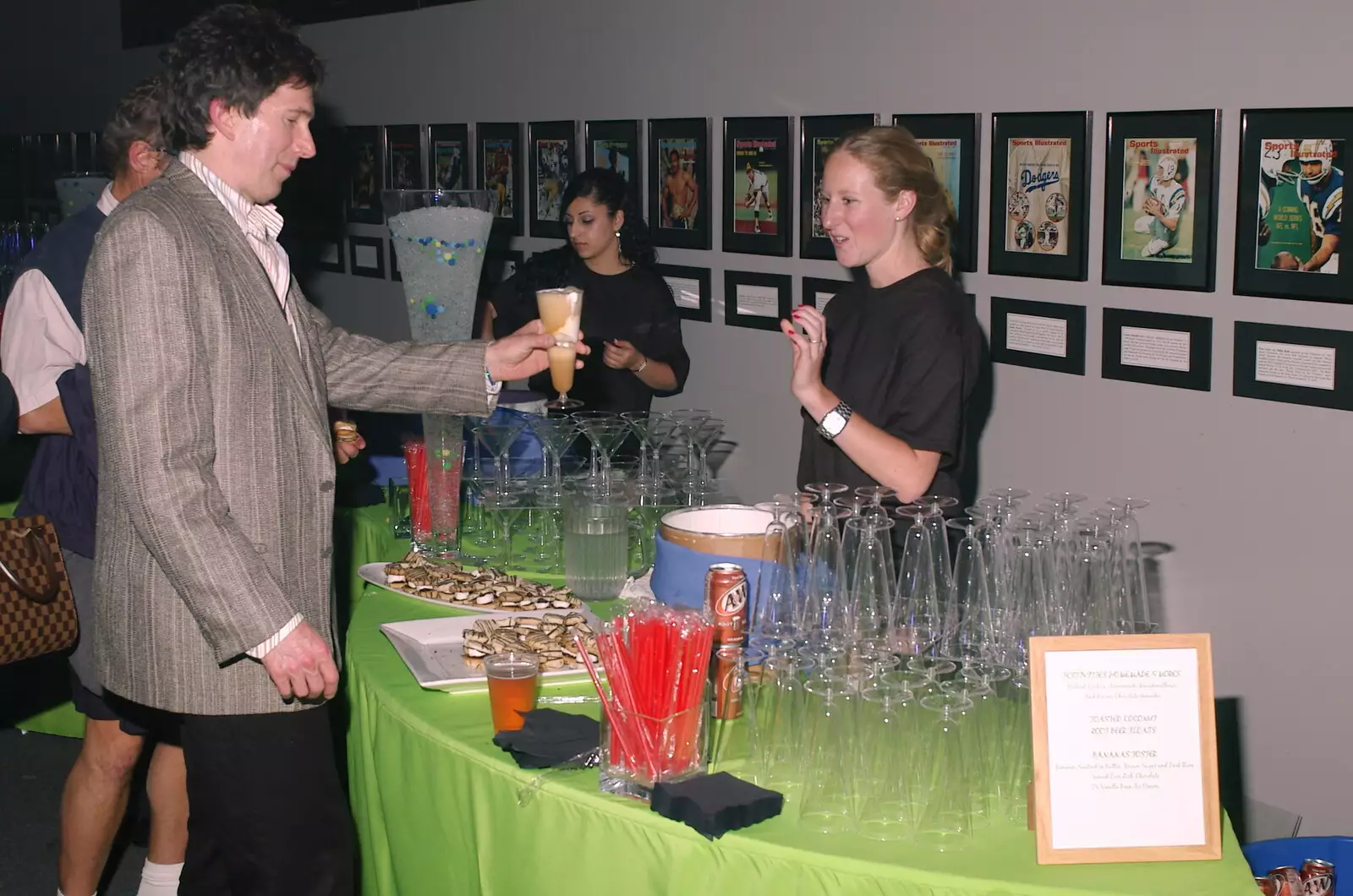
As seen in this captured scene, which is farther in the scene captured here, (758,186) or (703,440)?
(758,186)

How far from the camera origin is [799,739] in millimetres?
1701

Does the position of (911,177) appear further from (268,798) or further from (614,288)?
(614,288)

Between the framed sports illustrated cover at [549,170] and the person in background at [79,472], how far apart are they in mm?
2548

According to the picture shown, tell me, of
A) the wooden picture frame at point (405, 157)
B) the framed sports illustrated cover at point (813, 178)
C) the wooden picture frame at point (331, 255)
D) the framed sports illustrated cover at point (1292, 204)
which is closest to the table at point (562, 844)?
the framed sports illustrated cover at point (1292, 204)

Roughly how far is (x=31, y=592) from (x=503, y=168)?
3.36 metres

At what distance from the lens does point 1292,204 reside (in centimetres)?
310

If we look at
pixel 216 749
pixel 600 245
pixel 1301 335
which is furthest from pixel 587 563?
pixel 600 245

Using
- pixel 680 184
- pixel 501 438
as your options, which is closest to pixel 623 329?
pixel 680 184

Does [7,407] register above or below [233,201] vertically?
below

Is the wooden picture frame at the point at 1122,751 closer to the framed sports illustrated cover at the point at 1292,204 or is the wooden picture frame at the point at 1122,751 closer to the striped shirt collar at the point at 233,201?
the striped shirt collar at the point at 233,201

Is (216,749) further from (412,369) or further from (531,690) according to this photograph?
(412,369)

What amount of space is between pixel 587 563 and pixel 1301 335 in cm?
178

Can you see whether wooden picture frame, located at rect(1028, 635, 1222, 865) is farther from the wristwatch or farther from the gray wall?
the gray wall

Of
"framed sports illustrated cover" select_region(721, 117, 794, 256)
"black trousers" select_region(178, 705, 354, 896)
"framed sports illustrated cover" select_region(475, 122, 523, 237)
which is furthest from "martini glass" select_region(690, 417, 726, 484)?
"framed sports illustrated cover" select_region(475, 122, 523, 237)
